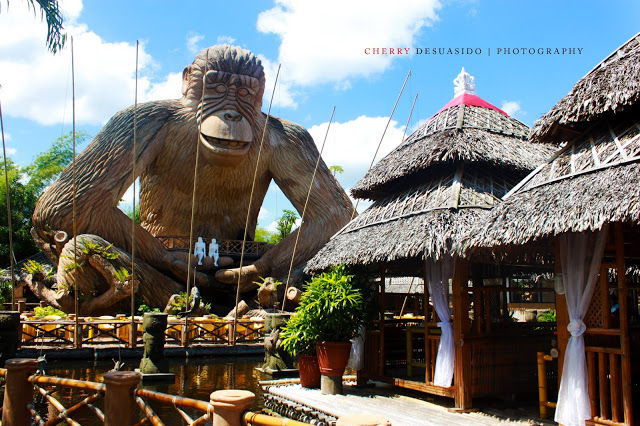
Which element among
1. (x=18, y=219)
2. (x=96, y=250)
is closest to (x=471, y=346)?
(x=96, y=250)

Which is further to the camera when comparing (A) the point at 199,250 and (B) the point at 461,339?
(A) the point at 199,250

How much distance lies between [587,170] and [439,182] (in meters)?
2.31

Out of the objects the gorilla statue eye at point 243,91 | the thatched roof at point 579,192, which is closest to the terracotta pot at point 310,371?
the thatched roof at point 579,192

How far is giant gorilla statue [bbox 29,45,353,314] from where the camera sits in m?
15.2

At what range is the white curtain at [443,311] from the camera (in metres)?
6.43

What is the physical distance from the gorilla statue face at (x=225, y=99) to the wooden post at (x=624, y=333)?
1301 cm

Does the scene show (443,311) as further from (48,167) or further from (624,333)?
(48,167)

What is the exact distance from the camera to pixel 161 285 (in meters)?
15.8

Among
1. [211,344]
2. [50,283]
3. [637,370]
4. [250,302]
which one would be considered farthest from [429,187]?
[50,283]

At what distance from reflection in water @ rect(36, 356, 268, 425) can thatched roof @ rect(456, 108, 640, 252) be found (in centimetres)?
412

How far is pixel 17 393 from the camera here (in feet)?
17.3

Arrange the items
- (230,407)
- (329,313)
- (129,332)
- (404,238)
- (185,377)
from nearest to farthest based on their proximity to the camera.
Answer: (230,407), (404,238), (329,313), (185,377), (129,332)

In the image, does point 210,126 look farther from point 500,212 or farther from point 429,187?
point 500,212

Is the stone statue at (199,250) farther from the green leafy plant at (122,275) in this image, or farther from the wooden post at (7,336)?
the wooden post at (7,336)
